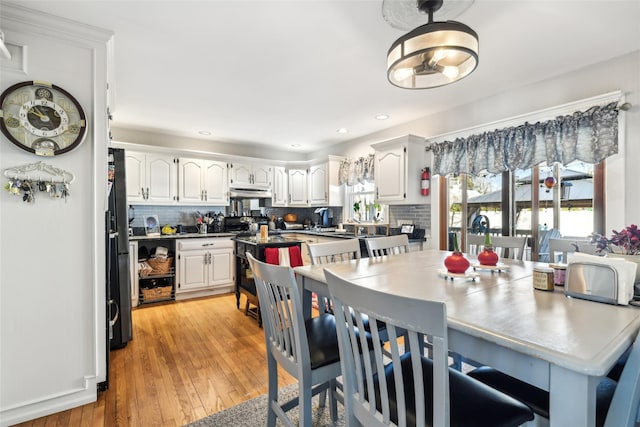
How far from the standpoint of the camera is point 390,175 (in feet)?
12.8

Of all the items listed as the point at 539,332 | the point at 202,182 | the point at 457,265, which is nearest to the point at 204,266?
the point at 202,182

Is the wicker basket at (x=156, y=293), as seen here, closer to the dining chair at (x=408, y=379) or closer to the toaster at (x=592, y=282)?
the dining chair at (x=408, y=379)

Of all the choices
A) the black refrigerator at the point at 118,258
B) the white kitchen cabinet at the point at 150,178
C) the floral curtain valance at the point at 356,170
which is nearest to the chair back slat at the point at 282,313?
the black refrigerator at the point at 118,258

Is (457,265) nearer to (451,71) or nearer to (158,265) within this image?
(451,71)

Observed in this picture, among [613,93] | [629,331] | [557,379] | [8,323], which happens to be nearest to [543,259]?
[613,93]

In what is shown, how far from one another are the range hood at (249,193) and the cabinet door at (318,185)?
781 mm

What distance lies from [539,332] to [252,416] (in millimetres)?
1608

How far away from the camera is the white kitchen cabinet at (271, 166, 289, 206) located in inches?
213

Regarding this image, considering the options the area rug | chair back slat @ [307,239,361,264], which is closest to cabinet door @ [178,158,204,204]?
chair back slat @ [307,239,361,264]

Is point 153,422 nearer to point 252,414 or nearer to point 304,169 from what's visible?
point 252,414

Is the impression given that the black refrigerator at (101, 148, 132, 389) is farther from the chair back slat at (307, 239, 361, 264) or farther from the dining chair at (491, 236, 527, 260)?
the dining chair at (491, 236, 527, 260)

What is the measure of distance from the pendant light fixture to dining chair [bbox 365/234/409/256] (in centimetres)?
116

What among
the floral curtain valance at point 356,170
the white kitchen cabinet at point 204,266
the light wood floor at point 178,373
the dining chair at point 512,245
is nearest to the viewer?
the light wood floor at point 178,373

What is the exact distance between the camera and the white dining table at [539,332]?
0.71 meters
